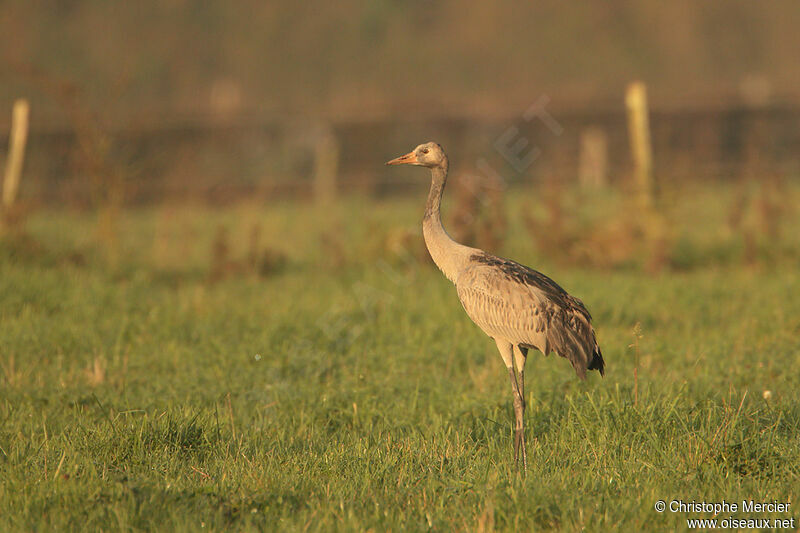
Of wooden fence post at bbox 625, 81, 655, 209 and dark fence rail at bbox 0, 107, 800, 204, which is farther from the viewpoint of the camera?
dark fence rail at bbox 0, 107, 800, 204

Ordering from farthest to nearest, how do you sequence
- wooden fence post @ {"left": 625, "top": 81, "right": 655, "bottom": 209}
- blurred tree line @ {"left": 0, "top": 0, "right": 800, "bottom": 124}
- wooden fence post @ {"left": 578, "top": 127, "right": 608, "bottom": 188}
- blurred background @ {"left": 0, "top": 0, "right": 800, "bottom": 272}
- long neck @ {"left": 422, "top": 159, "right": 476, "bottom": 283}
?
1. blurred tree line @ {"left": 0, "top": 0, "right": 800, "bottom": 124}
2. wooden fence post @ {"left": 578, "top": 127, "right": 608, "bottom": 188}
3. blurred background @ {"left": 0, "top": 0, "right": 800, "bottom": 272}
4. wooden fence post @ {"left": 625, "top": 81, "right": 655, "bottom": 209}
5. long neck @ {"left": 422, "top": 159, "right": 476, "bottom": 283}

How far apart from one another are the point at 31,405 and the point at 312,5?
23577 mm

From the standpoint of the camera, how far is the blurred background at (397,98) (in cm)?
1628

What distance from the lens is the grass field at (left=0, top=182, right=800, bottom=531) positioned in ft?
13.7

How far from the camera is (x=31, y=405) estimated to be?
5.95 m

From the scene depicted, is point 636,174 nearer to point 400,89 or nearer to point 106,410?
point 106,410

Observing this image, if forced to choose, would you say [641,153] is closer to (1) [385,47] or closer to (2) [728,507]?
(2) [728,507]

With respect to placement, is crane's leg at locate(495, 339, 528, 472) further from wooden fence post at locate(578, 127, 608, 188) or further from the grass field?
wooden fence post at locate(578, 127, 608, 188)

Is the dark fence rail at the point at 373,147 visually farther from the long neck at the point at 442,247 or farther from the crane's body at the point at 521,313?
the crane's body at the point at 521,313

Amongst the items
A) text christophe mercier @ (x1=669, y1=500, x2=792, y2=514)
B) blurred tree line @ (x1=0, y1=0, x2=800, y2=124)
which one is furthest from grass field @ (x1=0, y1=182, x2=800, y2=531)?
blurred tree line @ (x1=0, y1=0, x2=800, y2=124)

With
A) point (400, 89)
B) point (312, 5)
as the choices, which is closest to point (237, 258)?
point (400, 89)

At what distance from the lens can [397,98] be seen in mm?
19688

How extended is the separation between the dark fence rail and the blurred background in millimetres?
49

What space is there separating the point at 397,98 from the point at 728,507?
16416mm
